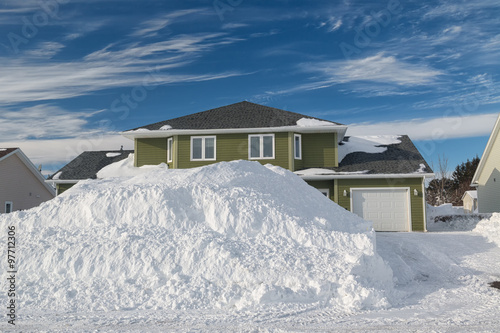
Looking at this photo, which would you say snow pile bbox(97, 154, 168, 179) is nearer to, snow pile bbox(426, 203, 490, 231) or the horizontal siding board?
the horizontal siding board

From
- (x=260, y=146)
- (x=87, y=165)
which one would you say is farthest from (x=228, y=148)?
(x=87, y=165)

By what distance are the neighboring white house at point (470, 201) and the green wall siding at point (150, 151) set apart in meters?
27.5

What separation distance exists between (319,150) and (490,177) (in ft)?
36.2

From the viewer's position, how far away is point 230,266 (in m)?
9.92

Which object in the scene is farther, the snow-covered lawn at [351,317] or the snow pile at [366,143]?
the snow pile at [366,143]

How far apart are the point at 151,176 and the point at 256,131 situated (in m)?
7.29

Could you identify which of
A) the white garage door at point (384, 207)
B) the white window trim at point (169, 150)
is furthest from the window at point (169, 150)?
the white garage door at point (384, 207)

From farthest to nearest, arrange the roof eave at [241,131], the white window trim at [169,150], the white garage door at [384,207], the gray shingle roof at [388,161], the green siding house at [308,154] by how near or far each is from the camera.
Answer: the white window trim at [169,150]
the roof eave at [241,131]
the gray shingle roof at [388,161]
the green siding house at [308,154]
the white garage door at [384,207]

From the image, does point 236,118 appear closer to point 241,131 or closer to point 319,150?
point 241,131

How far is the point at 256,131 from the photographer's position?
69.8ft

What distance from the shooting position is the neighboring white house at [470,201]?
39031 millimetres

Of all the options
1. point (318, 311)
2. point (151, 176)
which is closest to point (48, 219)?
point (151, 176)

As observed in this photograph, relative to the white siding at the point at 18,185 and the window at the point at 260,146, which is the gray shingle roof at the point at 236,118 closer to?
the window at the point at 260,146

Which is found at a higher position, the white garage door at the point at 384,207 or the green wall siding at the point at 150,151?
the green wall siding at the point at 150,151
